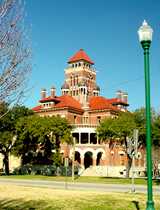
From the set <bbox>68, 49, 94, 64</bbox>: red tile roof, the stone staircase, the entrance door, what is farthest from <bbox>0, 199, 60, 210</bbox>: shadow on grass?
<bbox>68, 49, 94, 64</bbox>: red tile roof

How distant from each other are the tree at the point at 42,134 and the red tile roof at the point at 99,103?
67.1 feet

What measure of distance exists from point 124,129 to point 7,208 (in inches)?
1403

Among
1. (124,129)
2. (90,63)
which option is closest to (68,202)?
(124,129)

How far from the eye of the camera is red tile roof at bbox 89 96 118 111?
8199cm

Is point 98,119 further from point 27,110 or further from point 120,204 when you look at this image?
point 120,204

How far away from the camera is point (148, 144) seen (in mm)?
9938

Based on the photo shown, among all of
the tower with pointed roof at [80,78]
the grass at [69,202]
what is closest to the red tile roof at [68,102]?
the tower with pointed roof at [80,78]

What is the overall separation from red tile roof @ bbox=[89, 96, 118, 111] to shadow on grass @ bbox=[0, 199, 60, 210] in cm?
6377

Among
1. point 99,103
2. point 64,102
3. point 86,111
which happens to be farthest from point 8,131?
point 99,103

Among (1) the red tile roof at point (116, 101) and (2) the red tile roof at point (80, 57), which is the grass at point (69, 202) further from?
(2) the red tile roof at point (80, 57)

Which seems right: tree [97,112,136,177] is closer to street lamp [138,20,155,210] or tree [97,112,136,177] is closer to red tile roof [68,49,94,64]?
street lamp [138,20,155,210]

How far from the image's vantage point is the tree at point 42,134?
2306 inches

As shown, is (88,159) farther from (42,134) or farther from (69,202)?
(69,202)

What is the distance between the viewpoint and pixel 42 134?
58.9m
